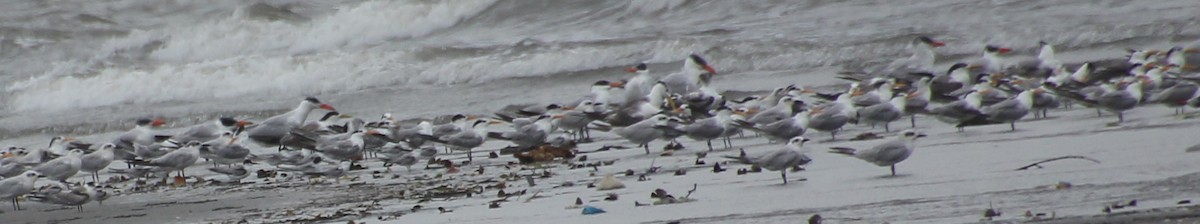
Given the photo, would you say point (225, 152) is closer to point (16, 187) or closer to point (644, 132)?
point (16, 187)

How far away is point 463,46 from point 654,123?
→ 32.6 feet

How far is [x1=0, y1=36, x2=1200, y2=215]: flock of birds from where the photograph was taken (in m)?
10.9

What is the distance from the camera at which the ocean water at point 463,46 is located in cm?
1795

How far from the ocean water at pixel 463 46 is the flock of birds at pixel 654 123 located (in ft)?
9.03

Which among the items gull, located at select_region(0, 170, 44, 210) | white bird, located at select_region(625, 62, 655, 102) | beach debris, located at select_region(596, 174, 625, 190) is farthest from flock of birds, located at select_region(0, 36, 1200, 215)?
beach debris, located at select_region(596, 174, 625, 190)

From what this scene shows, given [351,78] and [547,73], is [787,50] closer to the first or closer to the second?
[547,73]

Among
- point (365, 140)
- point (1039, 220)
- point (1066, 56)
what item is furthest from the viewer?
point (1066, 56)

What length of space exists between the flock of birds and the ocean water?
2752mm

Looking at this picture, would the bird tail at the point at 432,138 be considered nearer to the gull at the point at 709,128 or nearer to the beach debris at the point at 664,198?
the gull at the point at 709,128

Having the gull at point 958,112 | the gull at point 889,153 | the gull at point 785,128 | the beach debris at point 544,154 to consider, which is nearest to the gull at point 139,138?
the beach debris at point 544,154

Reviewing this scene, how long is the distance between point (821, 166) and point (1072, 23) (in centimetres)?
1000

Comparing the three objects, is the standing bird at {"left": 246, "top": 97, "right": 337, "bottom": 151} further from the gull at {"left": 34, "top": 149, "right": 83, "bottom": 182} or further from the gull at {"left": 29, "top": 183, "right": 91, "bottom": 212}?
the gull at {"left": 29, "top": 183, "right": 91, "bottom": 212}

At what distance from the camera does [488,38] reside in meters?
21.7

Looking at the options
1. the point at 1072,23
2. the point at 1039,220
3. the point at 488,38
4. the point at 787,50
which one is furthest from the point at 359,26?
the point at 1039,220
